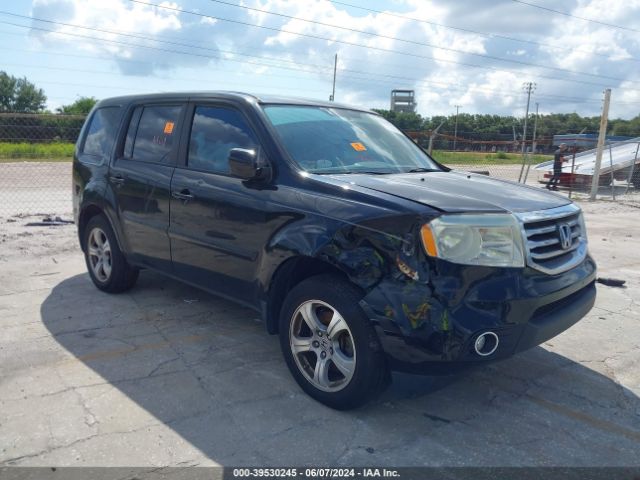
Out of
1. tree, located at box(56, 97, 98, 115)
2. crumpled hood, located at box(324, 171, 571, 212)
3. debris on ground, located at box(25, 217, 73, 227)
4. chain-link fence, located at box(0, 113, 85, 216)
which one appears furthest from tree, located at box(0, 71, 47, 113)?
crumpled hood, located at box(324, 171, 571, 212)

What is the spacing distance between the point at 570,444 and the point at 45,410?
2988 millimetres

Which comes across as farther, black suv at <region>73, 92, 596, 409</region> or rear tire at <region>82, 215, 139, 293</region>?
rear tire at <region>82, 215, 139, 293</region>

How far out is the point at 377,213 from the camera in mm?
3291

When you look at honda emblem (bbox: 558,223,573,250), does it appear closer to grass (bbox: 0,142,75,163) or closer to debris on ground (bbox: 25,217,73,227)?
debris on ground (bbox: 25,217,73,227)

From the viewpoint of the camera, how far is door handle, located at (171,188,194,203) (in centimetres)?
446

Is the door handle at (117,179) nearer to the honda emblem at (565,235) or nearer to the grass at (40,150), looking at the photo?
the honda emblem at (565,235)

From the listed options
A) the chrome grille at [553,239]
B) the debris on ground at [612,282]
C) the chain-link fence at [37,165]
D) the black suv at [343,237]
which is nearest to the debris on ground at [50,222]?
the chain-link fence at [37,165]

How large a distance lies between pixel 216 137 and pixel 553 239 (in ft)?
8.08

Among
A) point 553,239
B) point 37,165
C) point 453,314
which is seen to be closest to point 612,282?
point 553,239

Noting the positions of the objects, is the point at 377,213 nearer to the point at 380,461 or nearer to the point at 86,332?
the point at 380,461

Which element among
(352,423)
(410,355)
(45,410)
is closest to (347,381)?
(352,423)

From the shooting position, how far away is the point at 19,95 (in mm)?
60188

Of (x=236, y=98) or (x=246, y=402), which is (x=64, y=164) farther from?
(x=246, y=402)

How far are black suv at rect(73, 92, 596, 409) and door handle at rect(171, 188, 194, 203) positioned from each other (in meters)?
0.01
